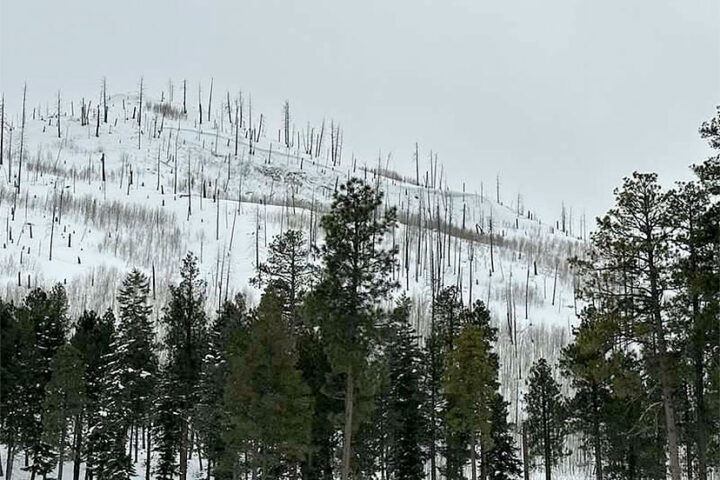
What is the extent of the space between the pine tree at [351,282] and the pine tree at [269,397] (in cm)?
287

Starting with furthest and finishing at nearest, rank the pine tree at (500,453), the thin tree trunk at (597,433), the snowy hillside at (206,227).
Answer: the snowy hillside at (206,227) < the pine tree at (500,453) < the thin tree trunk at (597,433)

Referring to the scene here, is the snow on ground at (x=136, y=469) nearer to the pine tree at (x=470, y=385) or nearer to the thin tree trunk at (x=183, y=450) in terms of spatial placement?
the thin tree trunk at (x=183, y=450)

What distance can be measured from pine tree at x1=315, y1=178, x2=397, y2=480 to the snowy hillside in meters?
75.8

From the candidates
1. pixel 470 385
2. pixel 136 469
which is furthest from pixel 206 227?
pixel 470 385

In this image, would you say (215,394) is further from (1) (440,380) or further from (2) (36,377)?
(1) (440,380)

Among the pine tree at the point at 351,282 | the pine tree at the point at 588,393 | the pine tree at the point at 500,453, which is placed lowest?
the pine tree at the point at 500,453

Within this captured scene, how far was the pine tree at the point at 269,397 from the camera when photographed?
2930 centimetres

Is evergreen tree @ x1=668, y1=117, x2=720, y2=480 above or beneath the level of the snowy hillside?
beneath

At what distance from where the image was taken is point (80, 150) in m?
176

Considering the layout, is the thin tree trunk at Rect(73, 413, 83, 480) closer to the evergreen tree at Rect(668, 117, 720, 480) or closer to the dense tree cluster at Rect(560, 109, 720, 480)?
the dense tree cluster at Rect(560, 109, 720, 480)

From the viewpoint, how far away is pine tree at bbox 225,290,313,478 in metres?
29.3

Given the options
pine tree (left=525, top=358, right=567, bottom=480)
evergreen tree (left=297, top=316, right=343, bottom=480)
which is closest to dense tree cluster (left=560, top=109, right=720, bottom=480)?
evergreen tree (left=297, top=316, right=343, bottom=480)

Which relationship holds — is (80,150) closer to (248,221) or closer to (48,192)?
(48,192)

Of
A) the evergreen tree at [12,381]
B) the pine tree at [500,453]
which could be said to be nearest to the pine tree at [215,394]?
the evergreen tree at [12,381]
